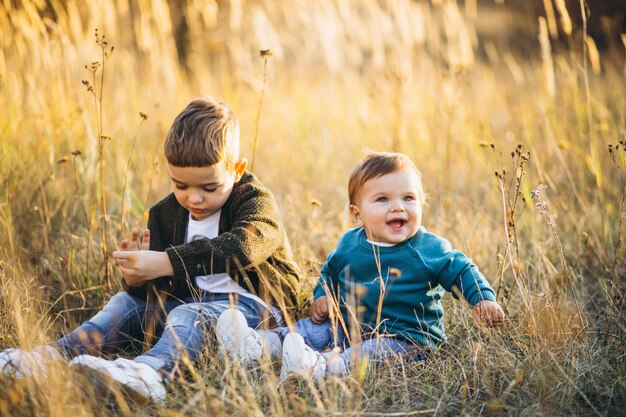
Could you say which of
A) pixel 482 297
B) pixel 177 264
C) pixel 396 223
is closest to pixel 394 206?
pixel 396 223

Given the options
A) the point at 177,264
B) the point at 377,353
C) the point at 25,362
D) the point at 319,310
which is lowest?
the point at 377,353

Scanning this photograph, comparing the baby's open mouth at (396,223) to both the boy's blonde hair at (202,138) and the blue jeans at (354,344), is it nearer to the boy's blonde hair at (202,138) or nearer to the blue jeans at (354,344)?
the blue jeans at (354,344)

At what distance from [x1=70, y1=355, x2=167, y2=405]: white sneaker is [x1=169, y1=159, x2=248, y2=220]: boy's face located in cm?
63

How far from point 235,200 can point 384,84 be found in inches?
89.7

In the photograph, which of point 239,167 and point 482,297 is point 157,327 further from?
point 482,297

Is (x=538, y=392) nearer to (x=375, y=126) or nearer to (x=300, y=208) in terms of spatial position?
(x=300, y=208)

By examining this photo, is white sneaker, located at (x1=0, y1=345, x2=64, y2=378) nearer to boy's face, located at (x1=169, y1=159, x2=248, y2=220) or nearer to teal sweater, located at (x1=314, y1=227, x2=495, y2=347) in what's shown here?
boy's face, located at (x1=169, y1=159, x2=248, y2=220)

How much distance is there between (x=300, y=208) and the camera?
3.58 meters

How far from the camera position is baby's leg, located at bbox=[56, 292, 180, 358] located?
81.0 inches

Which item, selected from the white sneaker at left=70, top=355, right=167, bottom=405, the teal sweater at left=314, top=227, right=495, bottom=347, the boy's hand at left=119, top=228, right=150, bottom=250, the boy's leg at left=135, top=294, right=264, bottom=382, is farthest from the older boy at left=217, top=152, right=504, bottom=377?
the boy's hand at left=119, top=228, right=150, bottom=250

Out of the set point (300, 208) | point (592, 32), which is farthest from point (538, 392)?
point (592, 32)

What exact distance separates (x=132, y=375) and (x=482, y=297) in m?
1.08

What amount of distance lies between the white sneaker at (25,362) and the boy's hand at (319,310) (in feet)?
2.76

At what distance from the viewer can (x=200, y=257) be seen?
2133 millimetres
